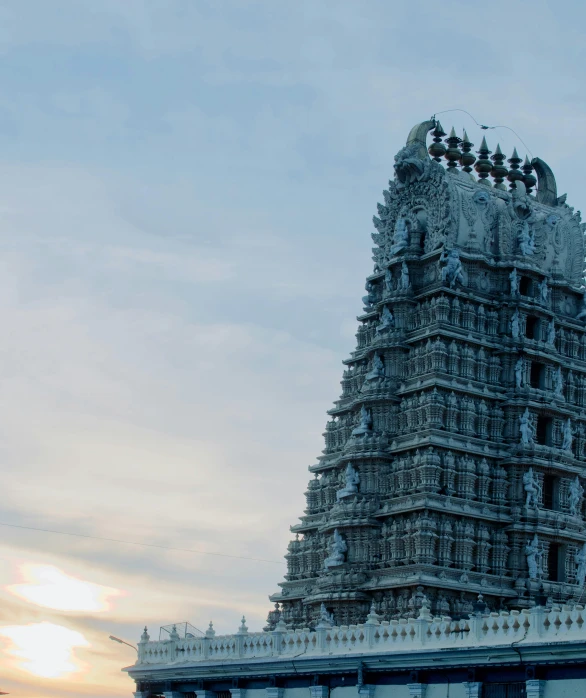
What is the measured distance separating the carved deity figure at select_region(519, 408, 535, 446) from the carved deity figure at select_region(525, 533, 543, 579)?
5028 mm

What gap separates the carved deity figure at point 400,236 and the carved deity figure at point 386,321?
3.37 meters

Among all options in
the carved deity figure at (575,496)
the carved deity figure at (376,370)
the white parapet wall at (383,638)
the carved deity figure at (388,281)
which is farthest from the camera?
the carved deity figure at (388,281)

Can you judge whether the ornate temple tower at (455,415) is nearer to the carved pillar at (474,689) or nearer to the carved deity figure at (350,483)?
the carved deity figure at (350,483)

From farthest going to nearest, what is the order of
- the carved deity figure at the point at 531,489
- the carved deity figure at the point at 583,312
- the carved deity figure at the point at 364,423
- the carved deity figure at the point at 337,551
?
1. the carved deity figure at the point at 583,312
2. the carved deity figure at the point at 364,423
3. the carved deity figure at the point at 531,489
4. the carved deity figure at the point at 337,551

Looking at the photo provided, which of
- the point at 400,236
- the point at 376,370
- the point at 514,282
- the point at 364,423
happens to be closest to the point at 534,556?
the point at 364,423

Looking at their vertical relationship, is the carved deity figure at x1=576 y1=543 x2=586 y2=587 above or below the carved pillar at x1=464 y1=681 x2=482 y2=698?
above

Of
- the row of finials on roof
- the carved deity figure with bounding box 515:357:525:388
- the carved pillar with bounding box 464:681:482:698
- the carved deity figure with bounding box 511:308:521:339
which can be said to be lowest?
the carved pillar with bounding box 464:681:482:698

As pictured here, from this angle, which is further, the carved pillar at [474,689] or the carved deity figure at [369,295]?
the carved deity figure at [369,295]

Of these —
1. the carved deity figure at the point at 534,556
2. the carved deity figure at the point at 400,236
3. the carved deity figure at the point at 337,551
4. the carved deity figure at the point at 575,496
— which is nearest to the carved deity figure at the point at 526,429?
the carved deity figure at the point at 575,496

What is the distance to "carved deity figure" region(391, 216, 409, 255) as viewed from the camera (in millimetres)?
76125

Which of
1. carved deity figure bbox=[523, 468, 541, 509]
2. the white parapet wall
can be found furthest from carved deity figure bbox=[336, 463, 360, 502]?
the white parapet wall

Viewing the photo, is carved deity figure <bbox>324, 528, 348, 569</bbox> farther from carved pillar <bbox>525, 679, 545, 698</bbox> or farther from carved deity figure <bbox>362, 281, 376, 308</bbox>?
carved pillar <bbox>525, 679, 545, 698</bbox>

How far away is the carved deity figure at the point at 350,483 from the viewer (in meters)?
71.8

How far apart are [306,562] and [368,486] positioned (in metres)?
6.87
